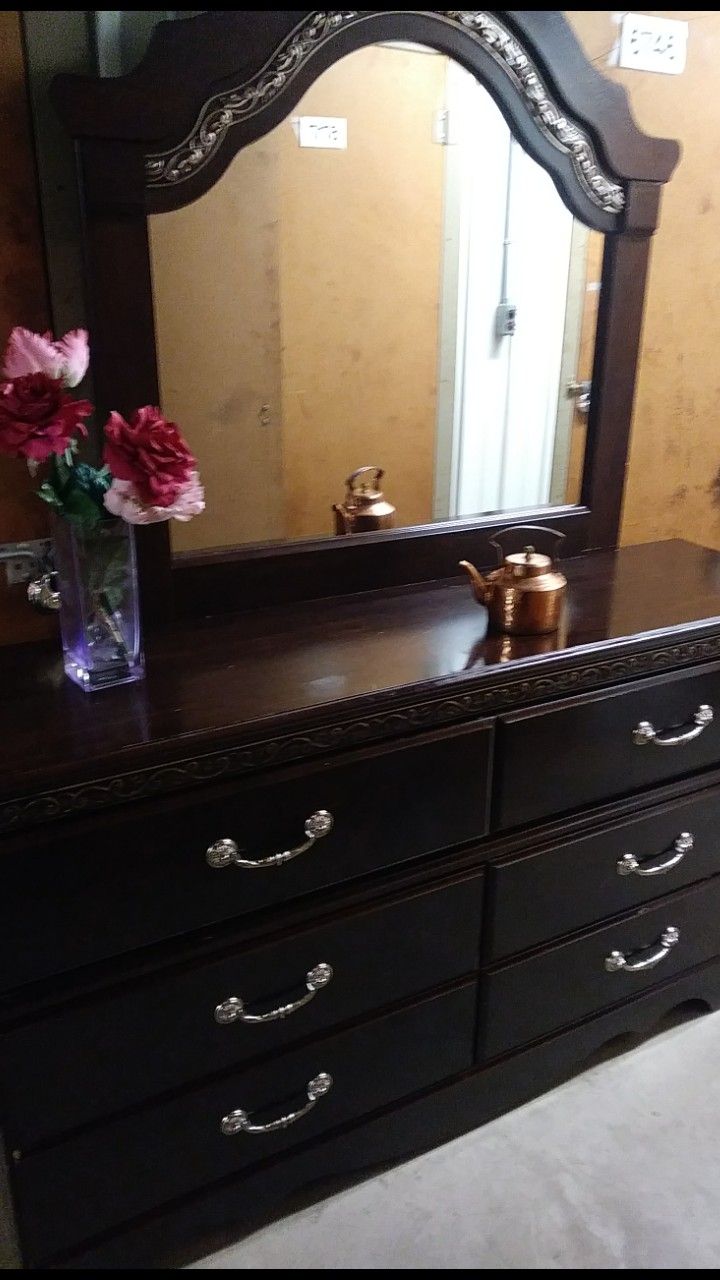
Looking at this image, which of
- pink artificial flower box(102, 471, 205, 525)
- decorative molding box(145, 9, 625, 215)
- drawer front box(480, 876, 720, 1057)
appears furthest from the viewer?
drawer front box(480, 876, 720, 1057)

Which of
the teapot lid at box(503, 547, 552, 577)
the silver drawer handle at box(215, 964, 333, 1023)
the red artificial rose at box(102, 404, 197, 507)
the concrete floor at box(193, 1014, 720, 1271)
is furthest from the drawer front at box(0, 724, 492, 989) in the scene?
the concrete floor at box(193, 1014, 720, 1271)

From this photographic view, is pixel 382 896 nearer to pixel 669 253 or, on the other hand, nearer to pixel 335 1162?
pixel 335 1162

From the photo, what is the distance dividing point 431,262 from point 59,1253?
1444 millimetres

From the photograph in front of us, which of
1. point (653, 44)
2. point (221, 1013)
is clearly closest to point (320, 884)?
point (221, 1013)

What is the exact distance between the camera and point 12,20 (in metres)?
1.05

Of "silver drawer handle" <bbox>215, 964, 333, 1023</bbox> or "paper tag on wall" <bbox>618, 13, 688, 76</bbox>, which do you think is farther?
"paper tag on wall" <bbox>618, 13, 688, 76</bbox>

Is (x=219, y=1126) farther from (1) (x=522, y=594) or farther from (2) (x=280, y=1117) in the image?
(1) (x=522, y=594)

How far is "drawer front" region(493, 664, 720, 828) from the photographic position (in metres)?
1.21

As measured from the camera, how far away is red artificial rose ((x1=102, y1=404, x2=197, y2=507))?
0.99 meters

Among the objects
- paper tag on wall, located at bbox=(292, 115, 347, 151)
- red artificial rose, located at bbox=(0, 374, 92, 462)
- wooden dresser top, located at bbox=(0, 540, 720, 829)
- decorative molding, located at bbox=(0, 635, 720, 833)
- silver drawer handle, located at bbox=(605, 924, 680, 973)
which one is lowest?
silver drawer handle, located at bbox=(605, 924, 680, 973)

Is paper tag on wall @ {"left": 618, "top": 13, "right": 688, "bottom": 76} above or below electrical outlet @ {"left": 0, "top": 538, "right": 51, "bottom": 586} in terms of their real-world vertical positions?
above

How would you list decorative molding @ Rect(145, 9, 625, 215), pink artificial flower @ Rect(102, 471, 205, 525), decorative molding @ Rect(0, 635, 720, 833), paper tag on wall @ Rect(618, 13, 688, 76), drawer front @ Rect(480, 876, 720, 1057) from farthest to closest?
1. paper tag on wall @ Rect(618, 13, 688, 76)
2. drawer front @ Rect(480, 876, 720, 1057)
3. decorative molding @ Rect(145, 9, 625, 215)
4. pink artificial flower @ Rect(102, 471, 205, 525)
5. decorative molding @ Rect(0, 635, 720, 833)

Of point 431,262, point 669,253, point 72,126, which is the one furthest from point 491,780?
point 669,253

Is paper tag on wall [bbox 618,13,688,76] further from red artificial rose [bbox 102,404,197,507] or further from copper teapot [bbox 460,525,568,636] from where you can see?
red artificial rose [bbox 102,404,197,507]
